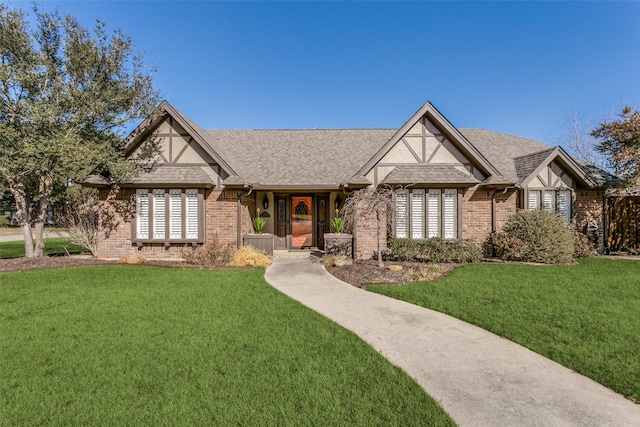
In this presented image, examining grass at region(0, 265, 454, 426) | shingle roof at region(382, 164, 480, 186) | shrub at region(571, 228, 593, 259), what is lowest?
grass at region(0, 265, 454, 426)

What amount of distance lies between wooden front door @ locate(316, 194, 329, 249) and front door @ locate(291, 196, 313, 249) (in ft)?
1.21

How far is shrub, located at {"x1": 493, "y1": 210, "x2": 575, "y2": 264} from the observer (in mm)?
11197

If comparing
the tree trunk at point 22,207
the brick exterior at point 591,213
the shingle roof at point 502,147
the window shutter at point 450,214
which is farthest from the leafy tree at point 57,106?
the brick exterior at point 591,213

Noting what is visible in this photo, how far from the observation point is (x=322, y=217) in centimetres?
1554

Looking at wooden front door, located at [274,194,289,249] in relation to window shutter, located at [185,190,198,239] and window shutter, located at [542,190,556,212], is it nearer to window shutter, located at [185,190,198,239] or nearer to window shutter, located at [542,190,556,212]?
window shutter, located at [185,190,198,239]

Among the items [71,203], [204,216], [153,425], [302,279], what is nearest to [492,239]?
[302,279]

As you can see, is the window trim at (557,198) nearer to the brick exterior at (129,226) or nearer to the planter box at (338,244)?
the planter box at (338,244)

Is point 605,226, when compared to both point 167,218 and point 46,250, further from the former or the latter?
point 46,250

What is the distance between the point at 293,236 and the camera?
15.6 m

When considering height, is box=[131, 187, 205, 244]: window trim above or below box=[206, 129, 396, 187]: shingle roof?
below

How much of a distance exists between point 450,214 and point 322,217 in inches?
242

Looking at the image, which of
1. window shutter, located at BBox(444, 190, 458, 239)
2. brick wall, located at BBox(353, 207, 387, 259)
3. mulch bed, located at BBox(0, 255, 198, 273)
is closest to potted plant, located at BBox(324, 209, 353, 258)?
brick wall, located at BBox(353, 207, 387, 259)

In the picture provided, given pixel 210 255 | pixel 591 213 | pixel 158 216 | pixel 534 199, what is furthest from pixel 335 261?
pixel 591 213

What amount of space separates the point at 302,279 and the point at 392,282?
271 centimetres
